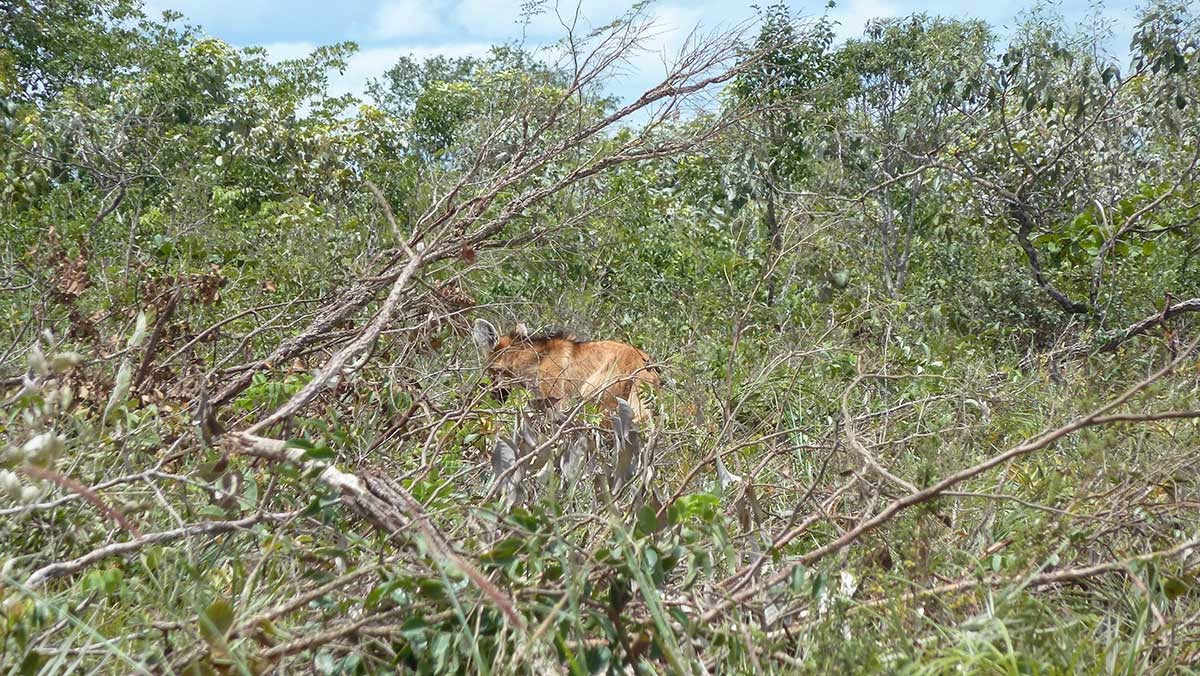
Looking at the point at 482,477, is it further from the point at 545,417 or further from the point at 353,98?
the point at 353,98

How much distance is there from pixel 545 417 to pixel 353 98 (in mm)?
11056

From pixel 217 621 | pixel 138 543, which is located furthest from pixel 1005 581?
pixel 138 543

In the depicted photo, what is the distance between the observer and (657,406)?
456cm

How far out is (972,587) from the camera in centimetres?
203

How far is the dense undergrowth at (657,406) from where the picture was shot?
1.80 metres

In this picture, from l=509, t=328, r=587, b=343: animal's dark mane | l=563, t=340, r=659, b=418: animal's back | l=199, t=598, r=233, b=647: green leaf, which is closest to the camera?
l=199, t=598, r=233, b=647: green leaf

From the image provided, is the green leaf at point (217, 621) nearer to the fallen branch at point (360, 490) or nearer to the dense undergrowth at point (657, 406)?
the dense undergrowth at point (657, 406)

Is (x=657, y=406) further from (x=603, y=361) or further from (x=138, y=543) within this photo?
(x=138, y=543)

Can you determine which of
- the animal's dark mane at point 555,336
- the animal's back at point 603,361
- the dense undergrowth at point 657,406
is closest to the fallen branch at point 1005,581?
the dense undergrowth at point 657,406

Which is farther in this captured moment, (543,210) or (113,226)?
(543,210)

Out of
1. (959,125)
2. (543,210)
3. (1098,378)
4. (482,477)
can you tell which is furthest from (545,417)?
(959,125)

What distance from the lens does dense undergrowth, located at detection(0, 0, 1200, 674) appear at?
5.91 ft

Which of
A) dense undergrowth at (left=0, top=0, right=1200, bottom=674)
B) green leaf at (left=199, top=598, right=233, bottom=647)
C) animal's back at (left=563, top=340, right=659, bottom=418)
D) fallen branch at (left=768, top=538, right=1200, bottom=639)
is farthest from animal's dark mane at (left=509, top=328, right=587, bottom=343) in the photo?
green leaf at (left=199, top=598, right=233, bottom=647)

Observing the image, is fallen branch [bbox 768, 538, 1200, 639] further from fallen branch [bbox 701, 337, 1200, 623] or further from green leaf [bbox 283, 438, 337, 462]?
green leaf [bbox 283, 438, 337, 462]
